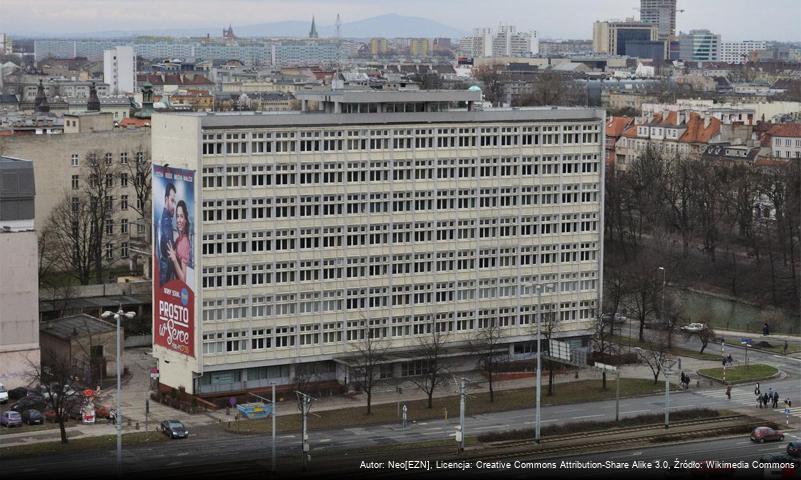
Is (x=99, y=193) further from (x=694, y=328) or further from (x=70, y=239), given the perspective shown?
(x=694, y=328)

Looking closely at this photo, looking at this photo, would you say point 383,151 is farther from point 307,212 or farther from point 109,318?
point 109,318

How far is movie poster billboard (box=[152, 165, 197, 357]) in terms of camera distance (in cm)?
8450

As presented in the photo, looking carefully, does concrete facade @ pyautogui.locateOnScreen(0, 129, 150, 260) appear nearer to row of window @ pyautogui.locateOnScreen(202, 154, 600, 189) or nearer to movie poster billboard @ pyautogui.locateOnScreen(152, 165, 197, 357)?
movie poster billboard @ pyautogui.locateOnScreen(152, 165, 197, 357)

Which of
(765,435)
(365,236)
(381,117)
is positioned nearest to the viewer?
(765,435)

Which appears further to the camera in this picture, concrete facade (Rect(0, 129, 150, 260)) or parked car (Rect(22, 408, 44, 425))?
concrete facade (Rect(0, 129, 150, 260))

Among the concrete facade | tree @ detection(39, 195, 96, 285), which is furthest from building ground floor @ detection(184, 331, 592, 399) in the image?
the concrete facade

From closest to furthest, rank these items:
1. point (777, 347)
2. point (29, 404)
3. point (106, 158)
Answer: point (29, 404) → point (777, 347) → point (106, 158)

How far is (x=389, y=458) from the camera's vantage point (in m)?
70.4

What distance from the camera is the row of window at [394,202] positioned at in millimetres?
84688

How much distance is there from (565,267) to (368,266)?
1216cm

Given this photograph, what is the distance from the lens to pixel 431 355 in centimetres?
8762

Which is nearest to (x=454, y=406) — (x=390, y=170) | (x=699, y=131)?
(x=390, y=170)

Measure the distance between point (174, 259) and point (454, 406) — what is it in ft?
52.0

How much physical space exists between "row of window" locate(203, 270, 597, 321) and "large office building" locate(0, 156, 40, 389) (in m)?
10.0
